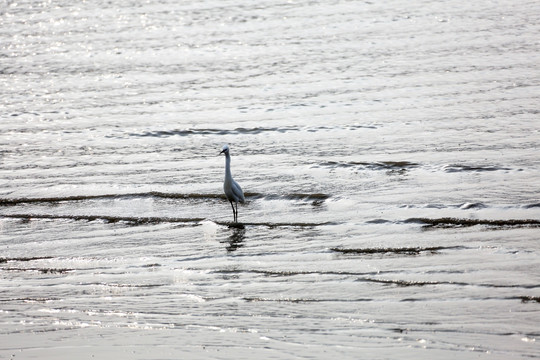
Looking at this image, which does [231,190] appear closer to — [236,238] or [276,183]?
[236,238]

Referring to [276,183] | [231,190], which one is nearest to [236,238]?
[231,190]

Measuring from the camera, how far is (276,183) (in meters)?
13.6

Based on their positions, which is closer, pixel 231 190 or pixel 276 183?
pixel 231 190

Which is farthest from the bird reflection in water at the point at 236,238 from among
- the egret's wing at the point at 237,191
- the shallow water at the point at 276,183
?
the egret's wing at the point at 237,191

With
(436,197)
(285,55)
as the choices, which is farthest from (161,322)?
(285,55)

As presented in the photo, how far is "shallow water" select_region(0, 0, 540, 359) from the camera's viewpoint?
841 cm

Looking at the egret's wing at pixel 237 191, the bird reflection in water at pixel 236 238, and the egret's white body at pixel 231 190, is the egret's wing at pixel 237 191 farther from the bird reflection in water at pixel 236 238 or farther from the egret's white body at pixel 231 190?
the bird reflection in water at pixel 236 238

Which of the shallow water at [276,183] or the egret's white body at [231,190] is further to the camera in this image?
the egret's white body at [231,190]

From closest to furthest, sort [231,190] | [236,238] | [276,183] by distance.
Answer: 1. [236,238]
2. [231,190]
3. [276,183]

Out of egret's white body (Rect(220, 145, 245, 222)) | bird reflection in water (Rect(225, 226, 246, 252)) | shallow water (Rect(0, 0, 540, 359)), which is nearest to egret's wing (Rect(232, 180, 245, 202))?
egret's white body (Rect(220, 145, 245, 222))

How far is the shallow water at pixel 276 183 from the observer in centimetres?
841

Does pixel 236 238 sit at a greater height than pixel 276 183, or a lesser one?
lesser

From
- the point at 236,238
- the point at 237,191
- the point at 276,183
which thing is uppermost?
the point at 237,191

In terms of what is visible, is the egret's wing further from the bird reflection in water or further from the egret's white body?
the bird reflection in water
